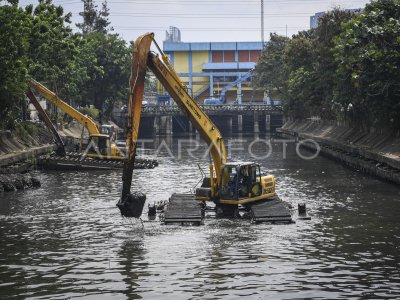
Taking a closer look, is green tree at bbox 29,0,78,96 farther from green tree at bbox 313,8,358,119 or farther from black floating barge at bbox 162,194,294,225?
black floating barge at bbox 162,194,294,225

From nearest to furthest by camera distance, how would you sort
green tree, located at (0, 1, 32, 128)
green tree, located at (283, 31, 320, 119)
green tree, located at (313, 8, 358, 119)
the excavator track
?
green tree, located at (0, 1, 32, 128) < the excavator track < green tree, located at (313, 8, 358, 119) < green tree, located at (283, 31, 320, 119)

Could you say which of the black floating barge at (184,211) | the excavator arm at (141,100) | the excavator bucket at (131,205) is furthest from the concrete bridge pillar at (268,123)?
the excavator bucket at (131,205)

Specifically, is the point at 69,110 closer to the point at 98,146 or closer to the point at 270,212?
the point at 98,146

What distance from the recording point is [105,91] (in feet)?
428

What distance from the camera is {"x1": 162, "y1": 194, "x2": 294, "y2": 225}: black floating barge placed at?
110ft

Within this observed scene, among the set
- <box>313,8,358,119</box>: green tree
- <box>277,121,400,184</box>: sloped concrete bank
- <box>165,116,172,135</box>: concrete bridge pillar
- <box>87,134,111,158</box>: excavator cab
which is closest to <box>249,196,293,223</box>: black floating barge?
<box>277,121,400,184</box>: sloped concrete bank

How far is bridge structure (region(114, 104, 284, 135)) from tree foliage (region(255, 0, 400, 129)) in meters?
44.4

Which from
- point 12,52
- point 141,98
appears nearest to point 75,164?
point 12,52

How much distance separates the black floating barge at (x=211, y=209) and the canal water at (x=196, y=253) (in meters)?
0.55

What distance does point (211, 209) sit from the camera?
37125mm

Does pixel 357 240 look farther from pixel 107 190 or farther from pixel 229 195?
pixel 107 190

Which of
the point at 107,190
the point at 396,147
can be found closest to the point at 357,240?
the point at 107,190

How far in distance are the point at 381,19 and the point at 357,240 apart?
1314 inches

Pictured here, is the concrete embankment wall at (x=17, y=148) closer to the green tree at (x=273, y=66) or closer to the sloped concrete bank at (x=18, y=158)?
the sloped concrete bank at (x=18, y=158)
